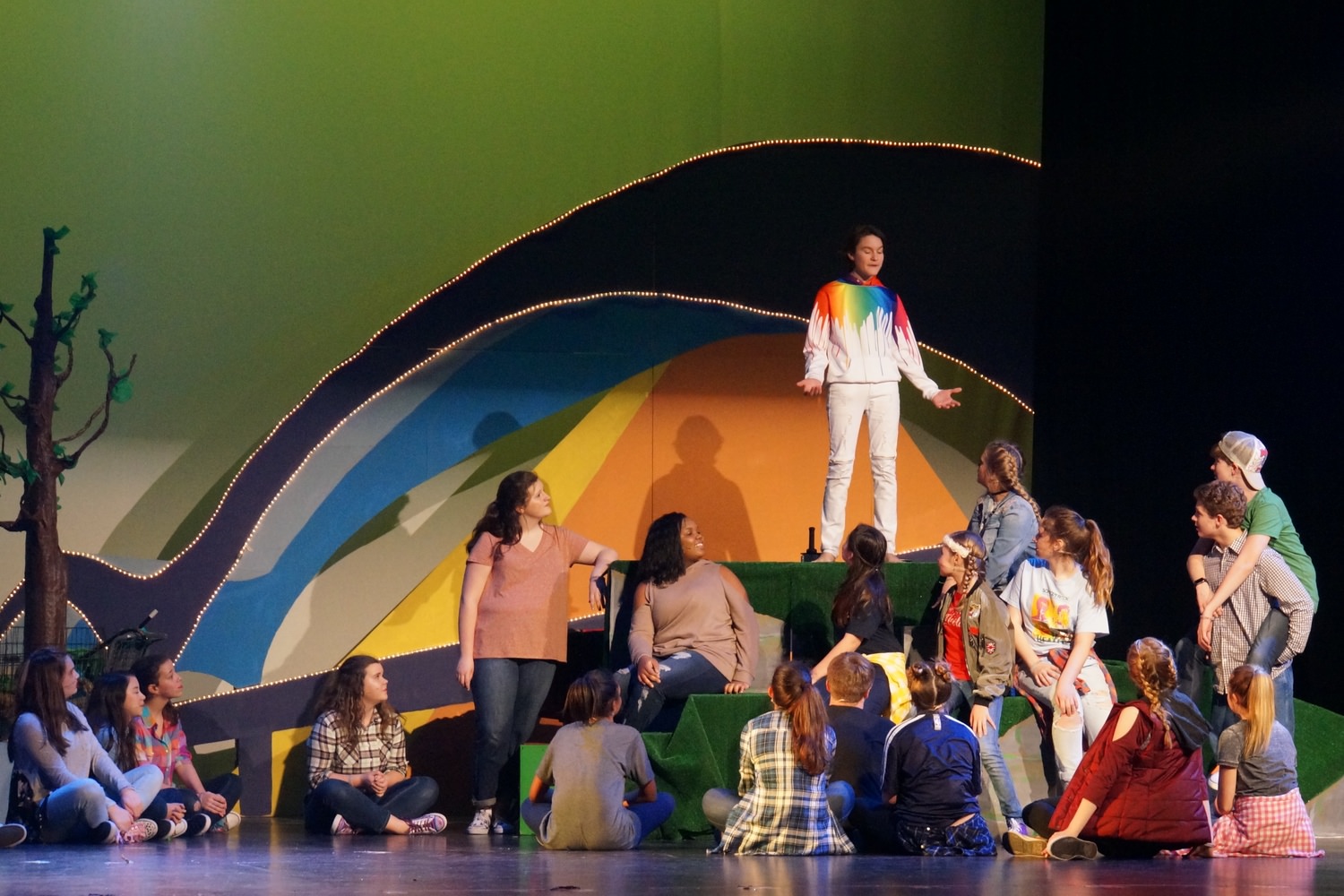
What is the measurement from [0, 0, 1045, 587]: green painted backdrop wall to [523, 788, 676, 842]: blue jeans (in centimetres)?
291

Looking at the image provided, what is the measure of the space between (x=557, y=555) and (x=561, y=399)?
5.51 feet

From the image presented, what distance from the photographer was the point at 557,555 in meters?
7.27

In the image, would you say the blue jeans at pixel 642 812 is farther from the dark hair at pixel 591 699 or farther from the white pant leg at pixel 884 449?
the white pant leg at pixel 884 449

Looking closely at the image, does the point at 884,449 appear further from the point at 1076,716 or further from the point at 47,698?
the point at 47,698

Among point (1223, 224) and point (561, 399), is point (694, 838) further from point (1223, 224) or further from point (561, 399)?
point (1223, 224)

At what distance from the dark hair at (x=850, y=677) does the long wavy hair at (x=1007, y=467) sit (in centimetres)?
112

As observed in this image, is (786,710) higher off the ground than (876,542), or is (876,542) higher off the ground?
(876,542)

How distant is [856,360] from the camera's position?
785 cm

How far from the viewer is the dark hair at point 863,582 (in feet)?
22.1

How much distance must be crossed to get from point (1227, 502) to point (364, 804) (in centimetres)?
359

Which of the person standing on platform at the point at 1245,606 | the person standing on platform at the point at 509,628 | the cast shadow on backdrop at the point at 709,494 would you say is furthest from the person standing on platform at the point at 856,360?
the person standing on platform at the point at 1245,606

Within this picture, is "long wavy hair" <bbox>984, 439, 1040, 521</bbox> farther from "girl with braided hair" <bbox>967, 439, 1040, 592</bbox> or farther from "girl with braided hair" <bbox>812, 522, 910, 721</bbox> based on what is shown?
"girl with braided hair" <bbox>812, 522, 910, 721</bbox>

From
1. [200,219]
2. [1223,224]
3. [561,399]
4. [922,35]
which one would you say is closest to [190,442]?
[200,219]

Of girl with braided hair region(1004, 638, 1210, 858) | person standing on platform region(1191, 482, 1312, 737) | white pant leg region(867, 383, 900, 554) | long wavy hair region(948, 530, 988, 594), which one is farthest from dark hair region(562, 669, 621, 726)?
person standing on platform region(1191, 482, 1312, 737)
